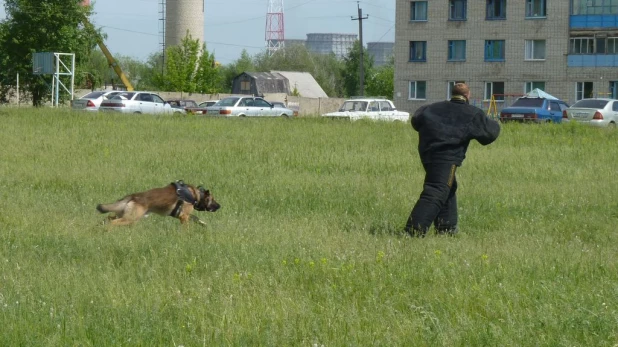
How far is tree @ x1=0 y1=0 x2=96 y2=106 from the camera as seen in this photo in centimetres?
6400

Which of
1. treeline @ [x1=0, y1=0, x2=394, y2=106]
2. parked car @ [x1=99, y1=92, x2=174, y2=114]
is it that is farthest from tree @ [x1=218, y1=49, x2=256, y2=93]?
parked car @ [x1=99, y1=92, x2=174, y2=114]

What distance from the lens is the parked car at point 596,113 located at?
38.0m

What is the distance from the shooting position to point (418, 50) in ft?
248

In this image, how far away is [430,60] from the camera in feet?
245

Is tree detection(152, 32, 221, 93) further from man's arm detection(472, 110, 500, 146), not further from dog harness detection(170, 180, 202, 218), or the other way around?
man's arm detection(472, 110, 500, 146)

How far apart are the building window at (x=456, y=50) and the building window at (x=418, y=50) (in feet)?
6.56

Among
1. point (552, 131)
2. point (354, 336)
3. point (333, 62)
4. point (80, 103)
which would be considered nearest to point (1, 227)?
point (354, 336)

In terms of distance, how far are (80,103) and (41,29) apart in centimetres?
2305

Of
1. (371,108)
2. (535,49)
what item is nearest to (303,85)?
(535,49)

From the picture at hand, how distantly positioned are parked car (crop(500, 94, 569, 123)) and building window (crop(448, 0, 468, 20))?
31.5m

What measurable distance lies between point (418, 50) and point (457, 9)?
4.29m

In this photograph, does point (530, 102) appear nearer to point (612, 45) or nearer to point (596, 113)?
point (596, 113)

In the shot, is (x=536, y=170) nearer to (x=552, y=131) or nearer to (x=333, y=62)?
→ (x=552, y=131)

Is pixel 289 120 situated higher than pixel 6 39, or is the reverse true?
pixel 6 39
